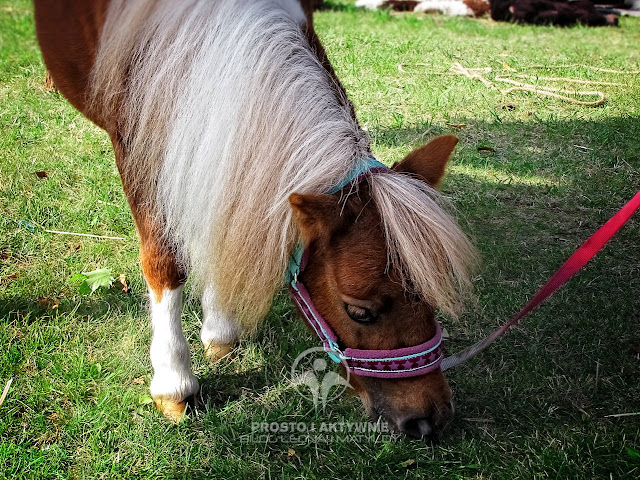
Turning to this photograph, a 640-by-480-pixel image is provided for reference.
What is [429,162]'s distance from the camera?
1.85m

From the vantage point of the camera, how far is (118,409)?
2.27 metres

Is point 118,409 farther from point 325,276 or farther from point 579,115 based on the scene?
point 579,115

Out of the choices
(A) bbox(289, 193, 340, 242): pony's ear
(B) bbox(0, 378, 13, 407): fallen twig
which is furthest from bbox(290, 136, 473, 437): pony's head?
(B) bbox(0, 378, 13, 407): fallen twig

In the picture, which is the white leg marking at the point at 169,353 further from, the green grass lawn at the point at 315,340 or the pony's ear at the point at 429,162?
the pony's ear at the point at 429,162

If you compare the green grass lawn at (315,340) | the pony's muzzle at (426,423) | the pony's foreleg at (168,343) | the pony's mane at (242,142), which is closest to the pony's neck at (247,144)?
the pony's mane at (242,142)

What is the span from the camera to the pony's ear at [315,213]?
1561mm

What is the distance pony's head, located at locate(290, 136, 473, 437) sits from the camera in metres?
1.64

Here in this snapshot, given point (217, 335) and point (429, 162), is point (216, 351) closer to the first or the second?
point (217, 335)

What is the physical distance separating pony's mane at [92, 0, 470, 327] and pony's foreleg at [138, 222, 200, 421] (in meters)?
0.26

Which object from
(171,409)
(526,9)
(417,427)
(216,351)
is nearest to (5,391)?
(171,409)

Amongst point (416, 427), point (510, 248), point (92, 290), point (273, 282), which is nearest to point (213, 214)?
point (273, 282)

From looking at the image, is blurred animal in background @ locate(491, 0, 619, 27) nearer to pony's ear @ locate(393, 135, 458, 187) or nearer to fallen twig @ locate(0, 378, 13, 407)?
pony's ear @ locate(393, 135, 458, 187)

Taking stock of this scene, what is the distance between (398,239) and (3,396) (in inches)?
67.3

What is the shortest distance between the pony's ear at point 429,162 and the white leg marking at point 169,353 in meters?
0.99
